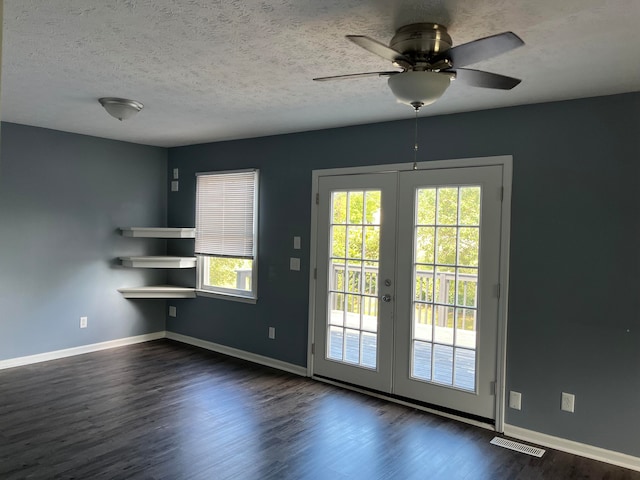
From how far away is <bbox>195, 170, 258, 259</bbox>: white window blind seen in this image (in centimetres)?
527

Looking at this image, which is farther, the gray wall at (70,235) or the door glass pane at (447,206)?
the gray wall at (70,235)

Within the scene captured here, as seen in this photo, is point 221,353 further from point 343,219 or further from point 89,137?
point 89,137

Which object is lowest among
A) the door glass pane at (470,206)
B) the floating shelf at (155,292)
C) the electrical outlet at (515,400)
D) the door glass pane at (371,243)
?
the electrical outlet at (515,400)

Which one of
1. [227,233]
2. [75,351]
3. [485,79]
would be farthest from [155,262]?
[485,79]

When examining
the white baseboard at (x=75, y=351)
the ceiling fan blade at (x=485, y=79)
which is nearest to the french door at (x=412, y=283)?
the ceiling fan blade at (x=485, y=79)

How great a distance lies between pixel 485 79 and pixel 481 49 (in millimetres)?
335

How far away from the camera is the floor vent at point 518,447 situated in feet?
10.7

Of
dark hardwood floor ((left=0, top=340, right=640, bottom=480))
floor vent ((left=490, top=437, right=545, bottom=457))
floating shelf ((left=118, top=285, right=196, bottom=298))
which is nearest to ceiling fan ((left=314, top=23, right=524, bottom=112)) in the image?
dark hardwood floor ((left=0, top=340, right=640, bottom=480))

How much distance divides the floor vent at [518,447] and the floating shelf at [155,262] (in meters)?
3.83

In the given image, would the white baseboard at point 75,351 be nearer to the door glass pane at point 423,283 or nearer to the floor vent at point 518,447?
the door glass pane at point 423,283

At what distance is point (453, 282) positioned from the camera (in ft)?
12.6

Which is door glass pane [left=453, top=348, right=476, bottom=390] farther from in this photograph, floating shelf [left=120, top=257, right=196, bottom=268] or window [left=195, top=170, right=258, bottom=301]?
floating shelf [left=120, top=257, right=196, bottom=268]

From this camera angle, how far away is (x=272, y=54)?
104 inches

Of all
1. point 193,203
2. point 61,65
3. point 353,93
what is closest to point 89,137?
point 193,203
